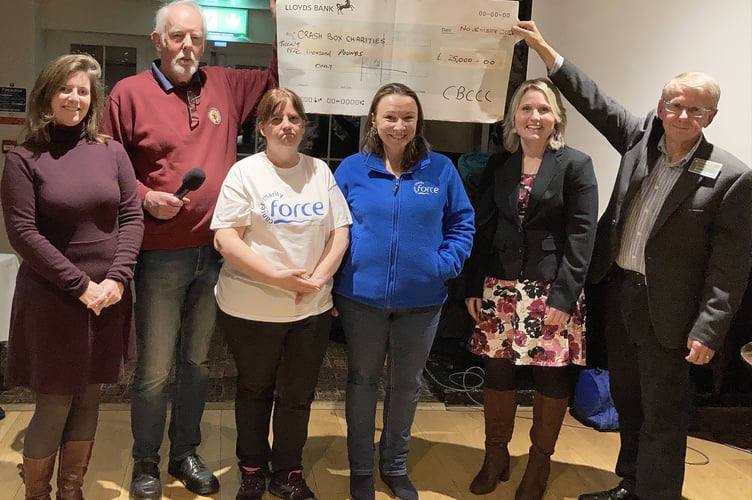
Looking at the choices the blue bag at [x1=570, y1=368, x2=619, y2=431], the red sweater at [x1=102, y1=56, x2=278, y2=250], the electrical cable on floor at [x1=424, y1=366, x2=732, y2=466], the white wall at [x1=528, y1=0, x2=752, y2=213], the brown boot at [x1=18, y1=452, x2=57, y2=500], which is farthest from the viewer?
the electrical cable on floor at [x1=424, y1=366, x2=732, y2=466]

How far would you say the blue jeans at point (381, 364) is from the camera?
2.29 m

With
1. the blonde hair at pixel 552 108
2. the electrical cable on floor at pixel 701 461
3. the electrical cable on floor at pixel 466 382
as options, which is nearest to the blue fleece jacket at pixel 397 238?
the blonde hair at pixel 552 108

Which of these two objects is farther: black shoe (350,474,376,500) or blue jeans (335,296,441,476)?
black shoe (350,474,376,500)

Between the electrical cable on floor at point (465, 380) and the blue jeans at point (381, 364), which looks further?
the electrical cable on floor at point (465, 380)

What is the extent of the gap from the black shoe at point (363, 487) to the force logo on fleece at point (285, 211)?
964mm

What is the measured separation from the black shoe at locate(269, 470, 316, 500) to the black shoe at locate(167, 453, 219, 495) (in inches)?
9.2

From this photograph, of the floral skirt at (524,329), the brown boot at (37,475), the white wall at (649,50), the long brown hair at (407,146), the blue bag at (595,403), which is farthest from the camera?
the blue bag at (595,403)

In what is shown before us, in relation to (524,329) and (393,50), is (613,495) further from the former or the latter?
(393,50)

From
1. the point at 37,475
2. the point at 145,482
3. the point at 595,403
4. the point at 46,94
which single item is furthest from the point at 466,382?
the point at 46,94

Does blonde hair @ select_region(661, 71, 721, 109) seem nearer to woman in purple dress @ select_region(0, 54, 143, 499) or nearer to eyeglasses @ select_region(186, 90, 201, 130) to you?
eyeglasses @ select_region(186, 90, 201, 130)

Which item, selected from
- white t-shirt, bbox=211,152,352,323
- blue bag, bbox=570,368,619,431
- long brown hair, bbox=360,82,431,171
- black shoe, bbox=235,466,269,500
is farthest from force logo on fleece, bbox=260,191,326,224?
blue bag, bbox=570,368,619,431

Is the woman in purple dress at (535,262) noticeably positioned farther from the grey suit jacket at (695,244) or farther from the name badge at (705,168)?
the name badge at (705,168)

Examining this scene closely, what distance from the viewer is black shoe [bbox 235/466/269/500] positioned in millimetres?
2332

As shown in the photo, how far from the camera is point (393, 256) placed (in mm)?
2225
